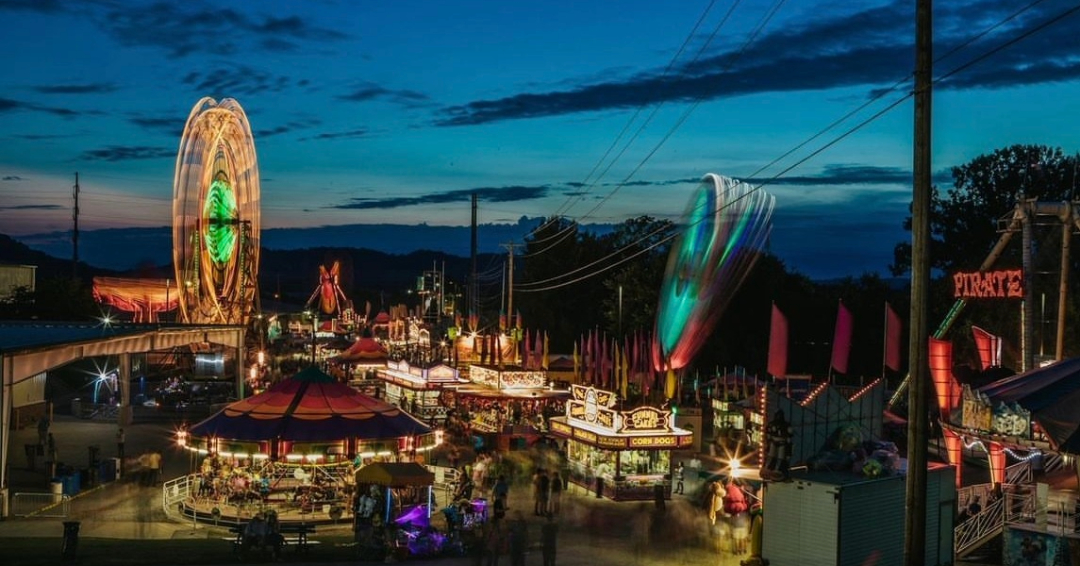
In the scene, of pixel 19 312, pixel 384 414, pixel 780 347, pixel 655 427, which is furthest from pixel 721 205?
pixel 19 312

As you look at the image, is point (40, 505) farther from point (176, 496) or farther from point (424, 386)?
point (424, 386)

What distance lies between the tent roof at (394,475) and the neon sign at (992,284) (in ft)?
62.1

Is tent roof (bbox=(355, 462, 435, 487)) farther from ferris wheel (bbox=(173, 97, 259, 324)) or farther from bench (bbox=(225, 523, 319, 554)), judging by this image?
ferris wheel (bbox=(173, 97, 259, 324))

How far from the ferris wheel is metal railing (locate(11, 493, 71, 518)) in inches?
964

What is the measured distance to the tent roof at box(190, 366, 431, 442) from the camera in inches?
960

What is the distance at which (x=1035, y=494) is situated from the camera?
1875 centimetres

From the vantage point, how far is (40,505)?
78.6 ft

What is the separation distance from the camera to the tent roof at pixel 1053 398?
56.7 feet

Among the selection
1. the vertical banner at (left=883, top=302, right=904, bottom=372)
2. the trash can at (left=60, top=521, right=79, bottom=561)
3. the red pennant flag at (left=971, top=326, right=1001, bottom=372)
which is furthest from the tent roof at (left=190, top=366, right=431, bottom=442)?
the red pennant flag at (left=971, top=326, right=1001, bottom=372)

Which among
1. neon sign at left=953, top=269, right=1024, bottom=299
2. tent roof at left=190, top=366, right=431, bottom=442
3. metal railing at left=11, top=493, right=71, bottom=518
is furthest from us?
neon sign at left=953, top=269, right=1024, bottom=299

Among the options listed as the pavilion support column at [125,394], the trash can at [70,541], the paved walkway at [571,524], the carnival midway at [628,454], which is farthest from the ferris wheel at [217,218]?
the trash can at [70,541]

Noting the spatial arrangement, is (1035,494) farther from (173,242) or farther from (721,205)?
(173,242)

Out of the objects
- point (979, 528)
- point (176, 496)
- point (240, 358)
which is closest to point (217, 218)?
point (240, 358)

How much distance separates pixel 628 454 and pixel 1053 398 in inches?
425
